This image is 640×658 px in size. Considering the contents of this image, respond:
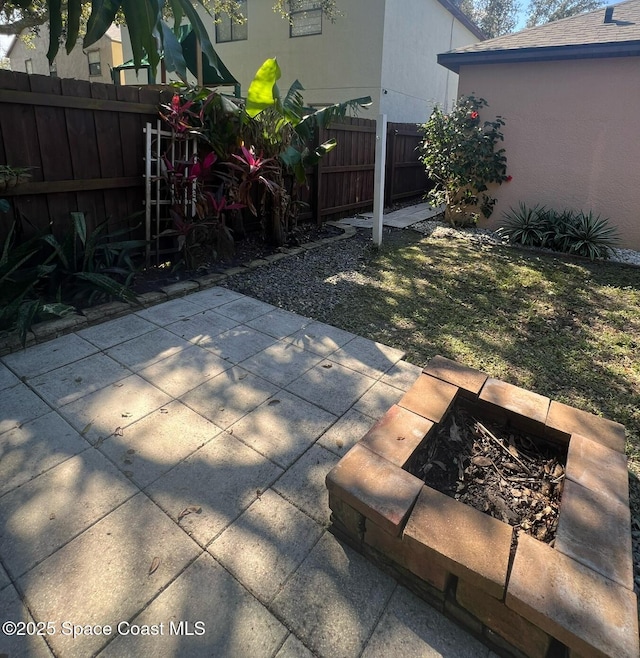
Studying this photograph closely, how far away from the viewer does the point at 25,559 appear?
1.62 metres

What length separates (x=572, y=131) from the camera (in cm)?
667

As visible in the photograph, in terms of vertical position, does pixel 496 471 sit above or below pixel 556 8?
below

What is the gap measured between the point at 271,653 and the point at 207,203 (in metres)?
4.58

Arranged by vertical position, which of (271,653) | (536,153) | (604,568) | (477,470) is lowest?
(271,653)

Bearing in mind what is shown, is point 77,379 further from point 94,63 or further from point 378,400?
point 94,63

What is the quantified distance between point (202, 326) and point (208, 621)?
262cm

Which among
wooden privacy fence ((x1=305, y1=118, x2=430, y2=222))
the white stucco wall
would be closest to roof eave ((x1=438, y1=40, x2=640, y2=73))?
wooden privacy fence ((x1=305, y1=118, x2=430, y2=222))

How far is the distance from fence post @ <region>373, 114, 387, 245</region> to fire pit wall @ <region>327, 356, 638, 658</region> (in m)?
4.77

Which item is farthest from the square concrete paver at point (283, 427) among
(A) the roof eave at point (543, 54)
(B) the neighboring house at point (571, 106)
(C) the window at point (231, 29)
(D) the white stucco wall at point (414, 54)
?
(C) the window at point (231, 29)


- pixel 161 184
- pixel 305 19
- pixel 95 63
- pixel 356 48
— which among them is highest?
pixel 305 19

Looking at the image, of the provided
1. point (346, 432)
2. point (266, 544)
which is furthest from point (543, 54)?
point (266, 544)

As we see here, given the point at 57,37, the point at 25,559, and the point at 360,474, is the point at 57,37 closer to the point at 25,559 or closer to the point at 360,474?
the point at 25,559

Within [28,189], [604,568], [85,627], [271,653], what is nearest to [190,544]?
[85,627]

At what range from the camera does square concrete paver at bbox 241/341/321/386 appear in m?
3.00
